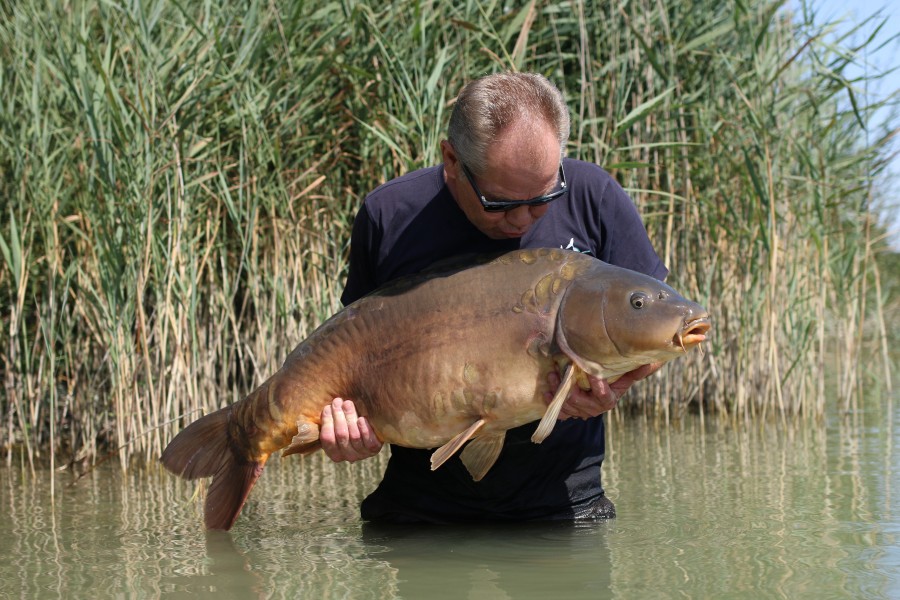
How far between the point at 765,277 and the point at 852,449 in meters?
1.39

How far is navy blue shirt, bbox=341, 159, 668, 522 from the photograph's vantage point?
323cm

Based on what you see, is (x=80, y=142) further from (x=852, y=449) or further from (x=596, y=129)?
(x=852, y=449)

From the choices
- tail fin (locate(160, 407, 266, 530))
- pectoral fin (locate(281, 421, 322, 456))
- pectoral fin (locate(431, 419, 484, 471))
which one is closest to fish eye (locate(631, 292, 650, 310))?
pectoral fin (locate(431, 419, 484, 471))

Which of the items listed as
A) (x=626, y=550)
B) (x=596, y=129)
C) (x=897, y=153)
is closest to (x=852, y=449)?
(x=897, y=153)

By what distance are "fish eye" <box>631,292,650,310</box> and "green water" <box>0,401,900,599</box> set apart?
72 centimetres

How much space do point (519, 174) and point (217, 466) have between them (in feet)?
4.16

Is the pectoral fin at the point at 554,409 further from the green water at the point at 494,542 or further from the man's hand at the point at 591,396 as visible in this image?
the green water at the point at 494,542

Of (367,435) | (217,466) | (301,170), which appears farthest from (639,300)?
(301,170)

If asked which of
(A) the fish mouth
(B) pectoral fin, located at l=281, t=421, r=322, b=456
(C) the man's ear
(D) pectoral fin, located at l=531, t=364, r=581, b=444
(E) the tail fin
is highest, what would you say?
(C) the man's ear

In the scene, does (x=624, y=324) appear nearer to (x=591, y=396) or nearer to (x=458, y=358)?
(x=591, y=396)

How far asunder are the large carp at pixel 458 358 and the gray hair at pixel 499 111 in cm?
31

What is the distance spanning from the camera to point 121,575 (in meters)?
3.25

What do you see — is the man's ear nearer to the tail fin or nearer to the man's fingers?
the man's fingers

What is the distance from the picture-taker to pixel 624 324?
2.74 meters
